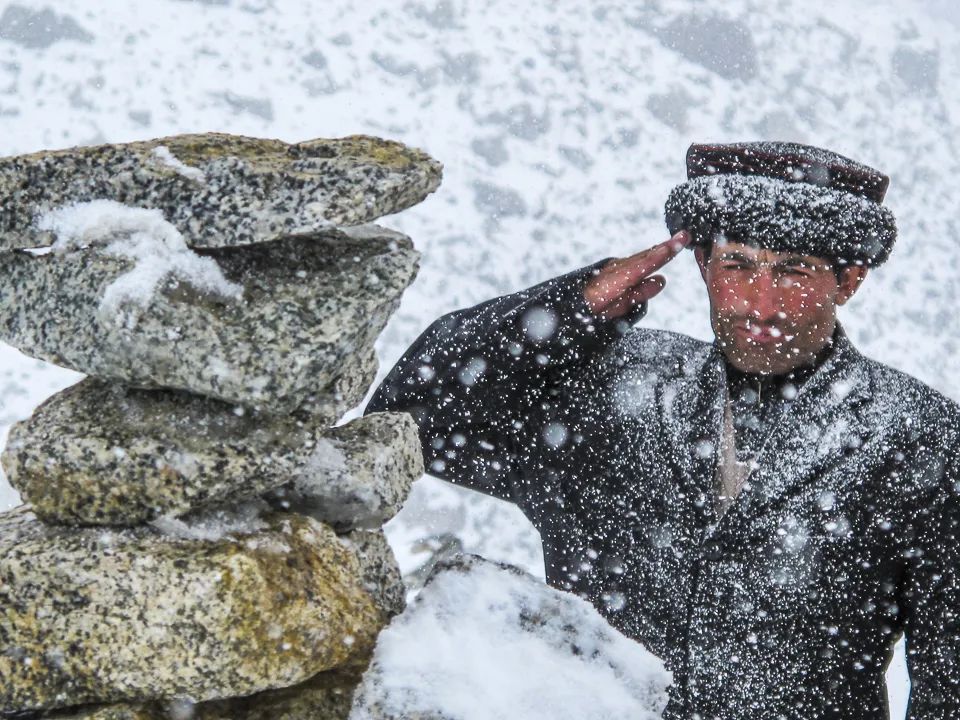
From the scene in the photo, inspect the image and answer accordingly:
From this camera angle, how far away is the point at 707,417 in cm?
301

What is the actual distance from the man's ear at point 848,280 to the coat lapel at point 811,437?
19cm

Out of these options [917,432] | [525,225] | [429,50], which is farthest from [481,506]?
[917,432]

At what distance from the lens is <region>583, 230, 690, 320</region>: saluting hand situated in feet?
9.29

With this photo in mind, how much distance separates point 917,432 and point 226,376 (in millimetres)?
2036

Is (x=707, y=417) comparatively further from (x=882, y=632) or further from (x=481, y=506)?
(x=481, y=506)

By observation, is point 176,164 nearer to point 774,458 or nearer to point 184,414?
point 184,414

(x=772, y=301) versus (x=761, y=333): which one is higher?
(x=772, y=301)

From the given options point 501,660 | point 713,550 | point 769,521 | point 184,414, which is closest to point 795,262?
point 769,521

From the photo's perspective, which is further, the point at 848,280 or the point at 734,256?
the point at 848,280

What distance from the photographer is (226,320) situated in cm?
212

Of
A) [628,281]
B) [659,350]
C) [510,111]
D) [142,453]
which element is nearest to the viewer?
[142,453]

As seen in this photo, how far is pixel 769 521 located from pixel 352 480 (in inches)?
48.6

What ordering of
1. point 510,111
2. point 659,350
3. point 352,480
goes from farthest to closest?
point 510,111 < point 659,350 < point 352,480

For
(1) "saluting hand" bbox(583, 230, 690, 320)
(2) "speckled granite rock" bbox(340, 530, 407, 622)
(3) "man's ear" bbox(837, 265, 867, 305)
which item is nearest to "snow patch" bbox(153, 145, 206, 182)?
(2) "speckled granite rock" bbox(340, 530, 407, 622)
